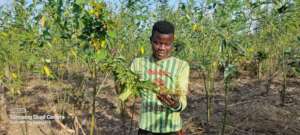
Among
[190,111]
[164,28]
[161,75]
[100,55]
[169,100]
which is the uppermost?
[164,28]

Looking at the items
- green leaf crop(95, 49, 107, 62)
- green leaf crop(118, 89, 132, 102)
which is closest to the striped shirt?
green leaf crop(95, 49, 107, 62)

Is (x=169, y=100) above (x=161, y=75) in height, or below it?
below

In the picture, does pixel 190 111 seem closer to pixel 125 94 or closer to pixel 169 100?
pixel 169 100

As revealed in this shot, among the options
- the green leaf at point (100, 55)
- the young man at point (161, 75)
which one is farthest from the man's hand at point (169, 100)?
the green leaf at point (100, 55)

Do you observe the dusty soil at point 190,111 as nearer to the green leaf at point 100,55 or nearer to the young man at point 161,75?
the young man at point 161,75

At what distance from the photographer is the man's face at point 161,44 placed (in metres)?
2.10

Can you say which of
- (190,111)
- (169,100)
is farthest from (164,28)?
(190,111)

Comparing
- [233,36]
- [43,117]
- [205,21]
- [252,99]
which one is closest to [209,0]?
[205,21]

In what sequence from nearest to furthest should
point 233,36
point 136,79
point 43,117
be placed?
point 136,79 → point 233,36 → point 43,117

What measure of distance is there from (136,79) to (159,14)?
488 centimetres

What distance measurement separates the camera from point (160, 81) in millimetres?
2164

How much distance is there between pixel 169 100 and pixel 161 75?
12.7 inches

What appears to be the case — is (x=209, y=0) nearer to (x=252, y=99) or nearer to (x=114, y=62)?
(x=252, y=99)

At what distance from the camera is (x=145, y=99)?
7.11ft
